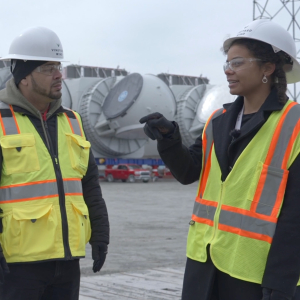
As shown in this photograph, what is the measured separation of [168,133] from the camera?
2.94m

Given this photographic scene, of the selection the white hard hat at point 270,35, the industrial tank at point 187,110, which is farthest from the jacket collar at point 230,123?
the industrial tank at point 187,110

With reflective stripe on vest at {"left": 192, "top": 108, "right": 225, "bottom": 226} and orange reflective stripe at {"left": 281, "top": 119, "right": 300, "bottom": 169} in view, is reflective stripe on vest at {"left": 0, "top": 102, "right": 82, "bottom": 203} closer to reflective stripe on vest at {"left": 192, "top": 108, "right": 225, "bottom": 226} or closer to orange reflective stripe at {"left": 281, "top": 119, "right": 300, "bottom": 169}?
reflective stripe on vest at {"left": 192, "top": 108, "right": 225, "bottom": 226}

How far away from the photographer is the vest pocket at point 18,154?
10.6ft

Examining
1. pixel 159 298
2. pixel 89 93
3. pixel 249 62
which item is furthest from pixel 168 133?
pixel 89 93

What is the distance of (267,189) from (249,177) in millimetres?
96

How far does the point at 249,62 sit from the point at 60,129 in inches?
47.9

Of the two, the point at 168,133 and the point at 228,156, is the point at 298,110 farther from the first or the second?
the point at 168,133

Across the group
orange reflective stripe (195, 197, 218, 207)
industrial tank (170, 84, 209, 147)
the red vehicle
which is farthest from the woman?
industrial tank (170, 84, 209, 147)

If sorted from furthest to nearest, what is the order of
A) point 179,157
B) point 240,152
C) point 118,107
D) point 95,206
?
point 118,107
point 95,206
point 179,157
point 240,152

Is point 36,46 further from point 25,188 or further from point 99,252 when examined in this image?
point 99,252

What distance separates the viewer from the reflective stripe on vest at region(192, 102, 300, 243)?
2611 millimetres

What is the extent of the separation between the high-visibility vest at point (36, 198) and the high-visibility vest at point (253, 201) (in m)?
0.82

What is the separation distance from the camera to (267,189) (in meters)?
2.64

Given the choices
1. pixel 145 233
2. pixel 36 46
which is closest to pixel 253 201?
pixel 36 46
